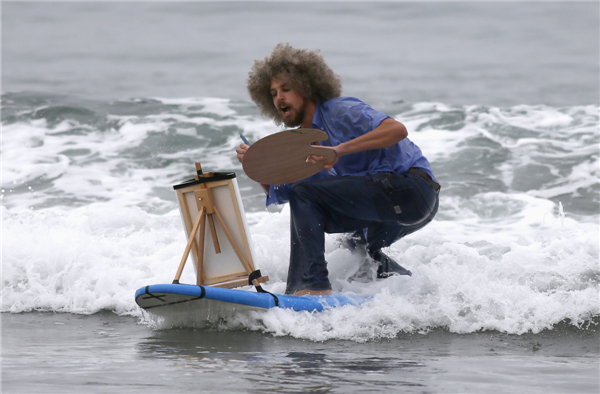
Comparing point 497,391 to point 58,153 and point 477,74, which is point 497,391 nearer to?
point 58,153

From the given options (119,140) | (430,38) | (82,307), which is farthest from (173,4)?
(82,307)

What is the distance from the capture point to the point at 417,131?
9938mm

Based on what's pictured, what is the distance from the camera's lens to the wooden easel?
142 inches

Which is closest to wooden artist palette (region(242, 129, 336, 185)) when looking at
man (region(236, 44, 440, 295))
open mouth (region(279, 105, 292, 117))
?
man (region(236, 44, 440, 295))

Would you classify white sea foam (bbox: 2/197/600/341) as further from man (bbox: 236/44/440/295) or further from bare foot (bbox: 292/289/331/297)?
man (bbox: 236/44/440/295)

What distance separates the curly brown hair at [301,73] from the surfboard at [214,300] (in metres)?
1.09

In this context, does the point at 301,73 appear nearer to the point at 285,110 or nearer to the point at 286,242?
the point at 285,110

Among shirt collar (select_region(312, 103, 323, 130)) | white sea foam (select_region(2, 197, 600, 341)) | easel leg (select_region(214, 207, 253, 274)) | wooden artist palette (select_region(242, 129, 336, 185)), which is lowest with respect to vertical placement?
white sea foam (select_region(2, 197, 600, 341))

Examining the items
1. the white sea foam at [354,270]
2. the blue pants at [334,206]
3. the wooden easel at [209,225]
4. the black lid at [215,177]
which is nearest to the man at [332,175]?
the blue pants at [334,206]

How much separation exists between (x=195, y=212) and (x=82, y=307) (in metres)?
1.14

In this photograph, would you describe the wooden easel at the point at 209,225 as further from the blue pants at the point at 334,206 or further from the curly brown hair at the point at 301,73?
the curly brown hair at the point at 301,73

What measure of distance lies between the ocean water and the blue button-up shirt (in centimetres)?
66

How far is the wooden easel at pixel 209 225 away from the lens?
3.60 meters

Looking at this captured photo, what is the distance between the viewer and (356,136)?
11.8 ft
